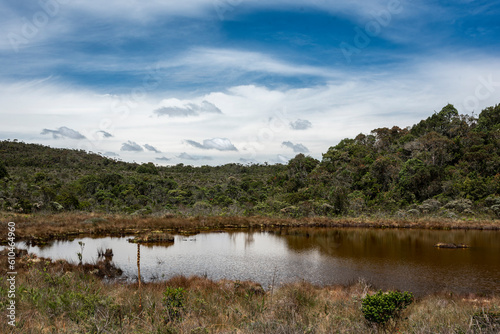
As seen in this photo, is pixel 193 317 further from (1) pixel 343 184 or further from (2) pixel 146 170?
(2) pixel 146 170

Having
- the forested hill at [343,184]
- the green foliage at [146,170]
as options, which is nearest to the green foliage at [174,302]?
the forested hill at [343,184]

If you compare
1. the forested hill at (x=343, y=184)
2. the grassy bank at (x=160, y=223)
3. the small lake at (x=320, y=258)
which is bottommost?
the small lake at (x=320, y=258)

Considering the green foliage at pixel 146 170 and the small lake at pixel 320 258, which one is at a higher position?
the green foliage at pixel 146 170

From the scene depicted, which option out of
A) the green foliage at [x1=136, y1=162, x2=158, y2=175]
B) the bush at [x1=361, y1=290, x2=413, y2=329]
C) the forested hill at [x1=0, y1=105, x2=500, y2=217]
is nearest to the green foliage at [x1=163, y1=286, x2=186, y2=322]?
the bush at [x1=361, y1=290, x2=413, y2=329]

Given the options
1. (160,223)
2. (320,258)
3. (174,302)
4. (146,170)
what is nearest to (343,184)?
(160,223)

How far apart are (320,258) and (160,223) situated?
18.1m

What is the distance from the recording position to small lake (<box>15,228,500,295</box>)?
638 inches

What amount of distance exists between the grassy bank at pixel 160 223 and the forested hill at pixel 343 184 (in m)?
3.24

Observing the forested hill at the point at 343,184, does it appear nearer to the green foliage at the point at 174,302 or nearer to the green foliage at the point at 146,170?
the green foliage at the point at 146,170

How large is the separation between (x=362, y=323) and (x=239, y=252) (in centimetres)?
1680

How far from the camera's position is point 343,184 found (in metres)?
56.9

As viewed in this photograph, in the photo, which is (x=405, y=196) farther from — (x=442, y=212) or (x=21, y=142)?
(x=21, y=142)

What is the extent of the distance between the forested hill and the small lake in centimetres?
1260

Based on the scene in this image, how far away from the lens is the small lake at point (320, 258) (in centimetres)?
1620
